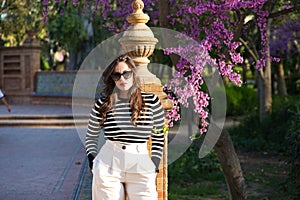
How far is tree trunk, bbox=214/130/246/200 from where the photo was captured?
7098 millimetres

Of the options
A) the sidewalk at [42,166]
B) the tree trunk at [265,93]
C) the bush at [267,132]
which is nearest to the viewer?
the sidewalk at [42,166]

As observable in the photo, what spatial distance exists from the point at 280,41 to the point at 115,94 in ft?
59.4

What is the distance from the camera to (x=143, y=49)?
4547mm

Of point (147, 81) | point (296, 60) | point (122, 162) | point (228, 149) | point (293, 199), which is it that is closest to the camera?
point (122, 162)

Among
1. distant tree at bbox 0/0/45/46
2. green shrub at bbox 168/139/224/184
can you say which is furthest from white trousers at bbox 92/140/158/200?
distant tree at bbox 0/0/45/46

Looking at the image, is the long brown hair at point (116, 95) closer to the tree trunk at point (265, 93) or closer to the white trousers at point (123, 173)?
the white trousers at point (123, 173)

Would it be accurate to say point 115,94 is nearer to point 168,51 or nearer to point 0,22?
point 168,51

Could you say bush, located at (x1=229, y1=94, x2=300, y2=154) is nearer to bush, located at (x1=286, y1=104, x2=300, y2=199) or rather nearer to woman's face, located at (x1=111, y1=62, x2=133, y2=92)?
bush, located at (x1=286, y1=104, x2=300, y2=199)

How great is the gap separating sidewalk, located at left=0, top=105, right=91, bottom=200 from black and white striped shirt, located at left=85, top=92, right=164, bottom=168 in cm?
264

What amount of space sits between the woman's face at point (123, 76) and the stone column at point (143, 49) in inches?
32.3

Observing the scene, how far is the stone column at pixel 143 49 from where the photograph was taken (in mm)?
4496

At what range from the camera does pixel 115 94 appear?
11.9 feet

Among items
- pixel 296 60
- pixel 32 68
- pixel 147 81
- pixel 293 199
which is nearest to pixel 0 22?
pixel 32 68

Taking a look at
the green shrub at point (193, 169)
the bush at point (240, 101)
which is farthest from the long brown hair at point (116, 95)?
the bush at point (240, 101)
